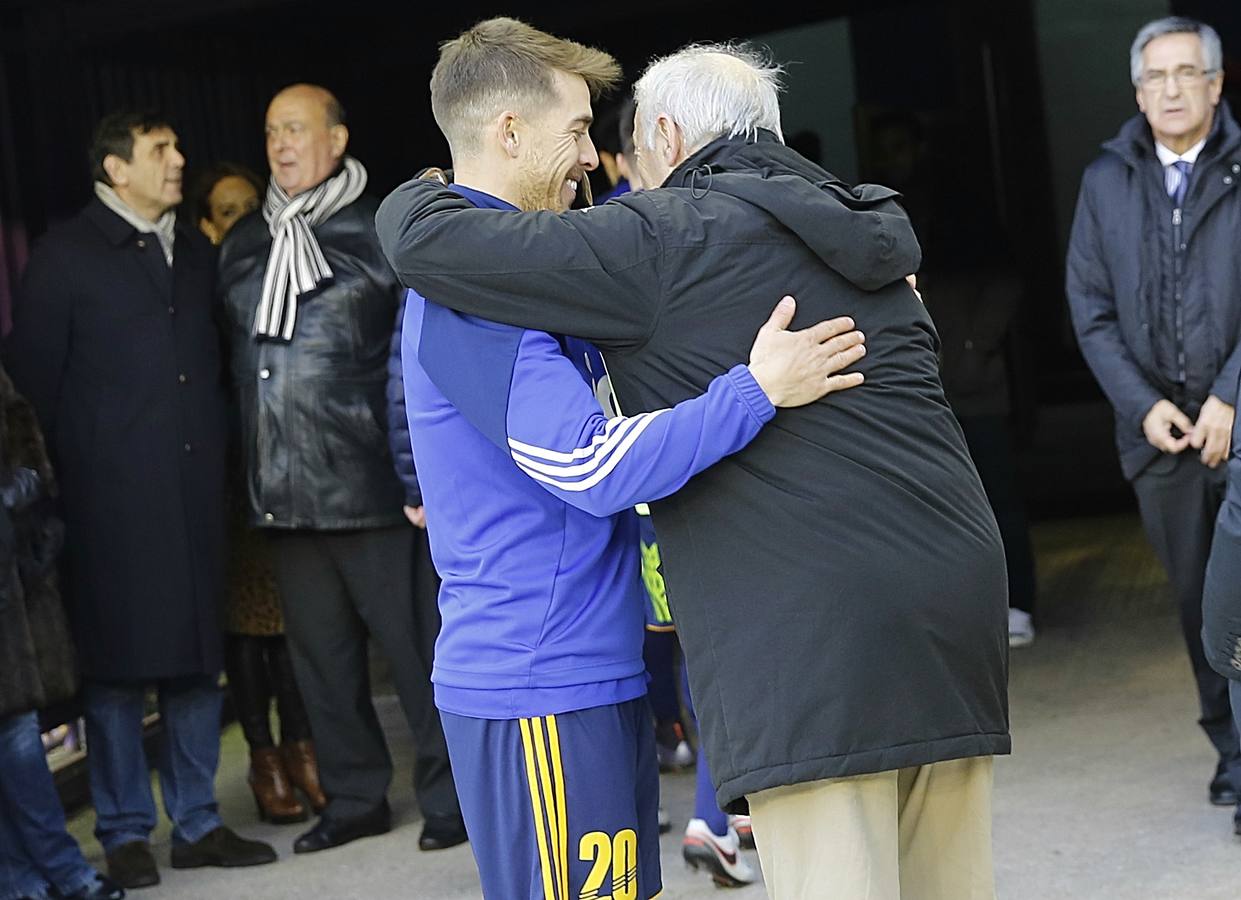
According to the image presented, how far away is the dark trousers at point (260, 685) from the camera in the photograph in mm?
5195

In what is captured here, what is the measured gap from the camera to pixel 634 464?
2.32 meters

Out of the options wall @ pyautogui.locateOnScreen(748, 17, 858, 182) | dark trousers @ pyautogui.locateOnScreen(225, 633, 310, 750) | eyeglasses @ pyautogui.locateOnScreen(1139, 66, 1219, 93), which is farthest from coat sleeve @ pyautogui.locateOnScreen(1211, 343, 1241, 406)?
wall @ pyautogui.locateOnScreen(748, 17, 858, 182)

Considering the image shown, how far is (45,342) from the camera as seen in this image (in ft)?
15.1

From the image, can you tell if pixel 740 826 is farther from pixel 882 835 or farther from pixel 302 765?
pixel 882 835

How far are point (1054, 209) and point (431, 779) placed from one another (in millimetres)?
6666

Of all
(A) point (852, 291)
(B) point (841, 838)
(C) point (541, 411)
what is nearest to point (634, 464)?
(C) point (541, 411)

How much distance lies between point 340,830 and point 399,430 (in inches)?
43.3

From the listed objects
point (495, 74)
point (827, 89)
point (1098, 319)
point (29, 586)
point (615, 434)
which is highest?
point (827, 89)

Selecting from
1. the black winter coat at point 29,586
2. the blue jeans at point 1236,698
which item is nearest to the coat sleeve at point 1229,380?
the blue jeans at point 1236,698

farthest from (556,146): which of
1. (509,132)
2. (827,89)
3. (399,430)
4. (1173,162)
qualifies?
(827,89)

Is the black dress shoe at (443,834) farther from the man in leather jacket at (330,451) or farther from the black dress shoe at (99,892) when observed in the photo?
the black dress shoe at (99,892)

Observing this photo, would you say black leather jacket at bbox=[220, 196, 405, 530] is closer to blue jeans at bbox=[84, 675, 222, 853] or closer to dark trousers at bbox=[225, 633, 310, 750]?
blue jeans at bbox=[84, 675, 222, 853]

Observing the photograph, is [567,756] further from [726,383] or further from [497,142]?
[497,142]

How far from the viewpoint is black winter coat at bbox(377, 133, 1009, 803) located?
7.69 ft
